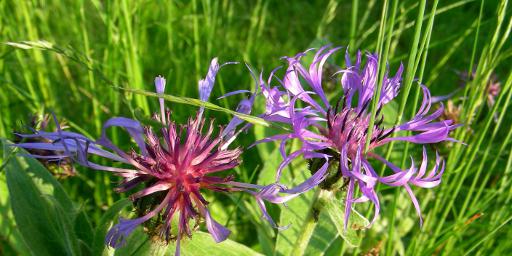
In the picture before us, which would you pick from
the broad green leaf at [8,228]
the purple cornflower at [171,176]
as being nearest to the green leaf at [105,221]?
the purple cornflower at [171,176]

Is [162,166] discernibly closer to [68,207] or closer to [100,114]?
[68,207]

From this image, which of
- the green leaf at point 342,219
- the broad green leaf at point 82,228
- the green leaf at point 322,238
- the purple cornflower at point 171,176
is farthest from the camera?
the green leaf at point 322,238

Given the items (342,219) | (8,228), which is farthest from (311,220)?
(8,228)

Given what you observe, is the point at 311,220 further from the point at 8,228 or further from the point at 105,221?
the point at 8,228

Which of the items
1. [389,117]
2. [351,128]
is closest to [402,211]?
[389,117]

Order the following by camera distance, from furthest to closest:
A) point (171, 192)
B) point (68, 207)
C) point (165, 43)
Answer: point (165, 43)
point (68, 207)
point (171, 192)

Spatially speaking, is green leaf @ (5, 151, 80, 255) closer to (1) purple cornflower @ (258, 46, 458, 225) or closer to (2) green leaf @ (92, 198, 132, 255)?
(2) green leaf @ (92, 198, 132, 255)

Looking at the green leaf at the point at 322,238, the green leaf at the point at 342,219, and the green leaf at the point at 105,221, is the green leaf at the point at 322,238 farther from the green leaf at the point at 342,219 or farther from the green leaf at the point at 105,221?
the green leaf at the point at 105,221
